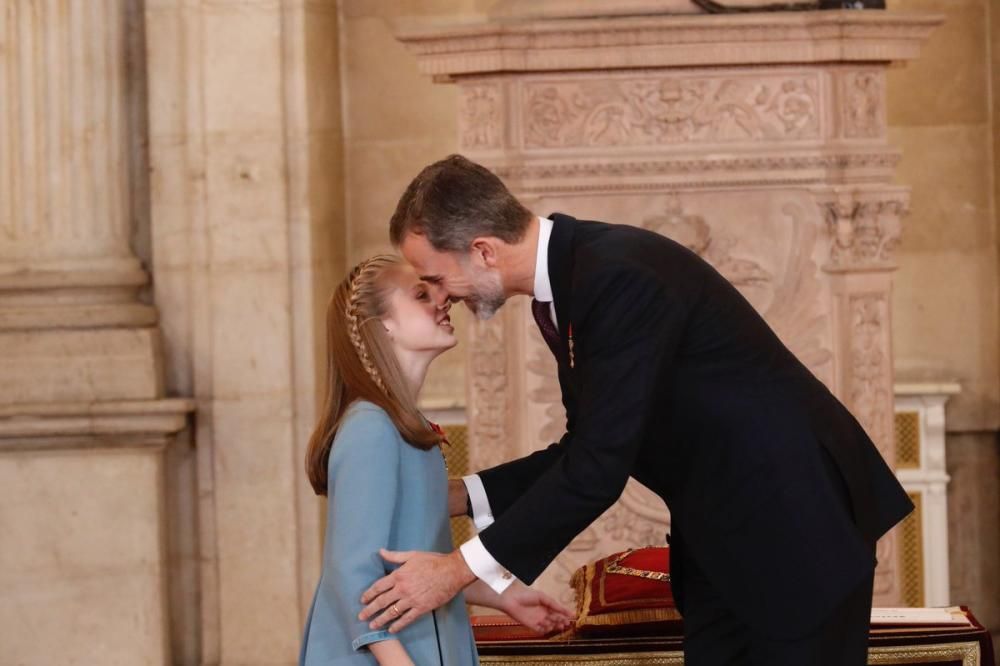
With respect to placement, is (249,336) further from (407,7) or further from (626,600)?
(626,600)

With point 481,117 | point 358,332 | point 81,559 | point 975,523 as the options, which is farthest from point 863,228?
point 81,559

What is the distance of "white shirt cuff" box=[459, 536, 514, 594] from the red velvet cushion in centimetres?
120

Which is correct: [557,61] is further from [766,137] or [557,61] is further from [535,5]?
[766,137]

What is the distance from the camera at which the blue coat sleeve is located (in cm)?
310

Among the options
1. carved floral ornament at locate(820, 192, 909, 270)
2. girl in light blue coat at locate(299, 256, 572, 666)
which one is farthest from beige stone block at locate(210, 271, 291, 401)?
girl in light blue coat at locate(299, 256, 572, 666)

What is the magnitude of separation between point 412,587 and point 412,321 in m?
0.55

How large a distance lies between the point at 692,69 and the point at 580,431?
255 cm

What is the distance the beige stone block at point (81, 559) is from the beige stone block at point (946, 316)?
10.2 feet

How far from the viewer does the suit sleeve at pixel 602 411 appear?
315 cm

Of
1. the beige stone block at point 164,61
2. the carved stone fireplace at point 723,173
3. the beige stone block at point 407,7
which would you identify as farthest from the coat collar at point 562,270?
the beige stone block at point 407,7

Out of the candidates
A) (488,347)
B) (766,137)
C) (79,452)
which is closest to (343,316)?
(488,347)

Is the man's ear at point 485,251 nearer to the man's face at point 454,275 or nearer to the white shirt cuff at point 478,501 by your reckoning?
the man's face at point 454,275

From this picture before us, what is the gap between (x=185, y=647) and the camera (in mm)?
6207

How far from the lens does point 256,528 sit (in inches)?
241
